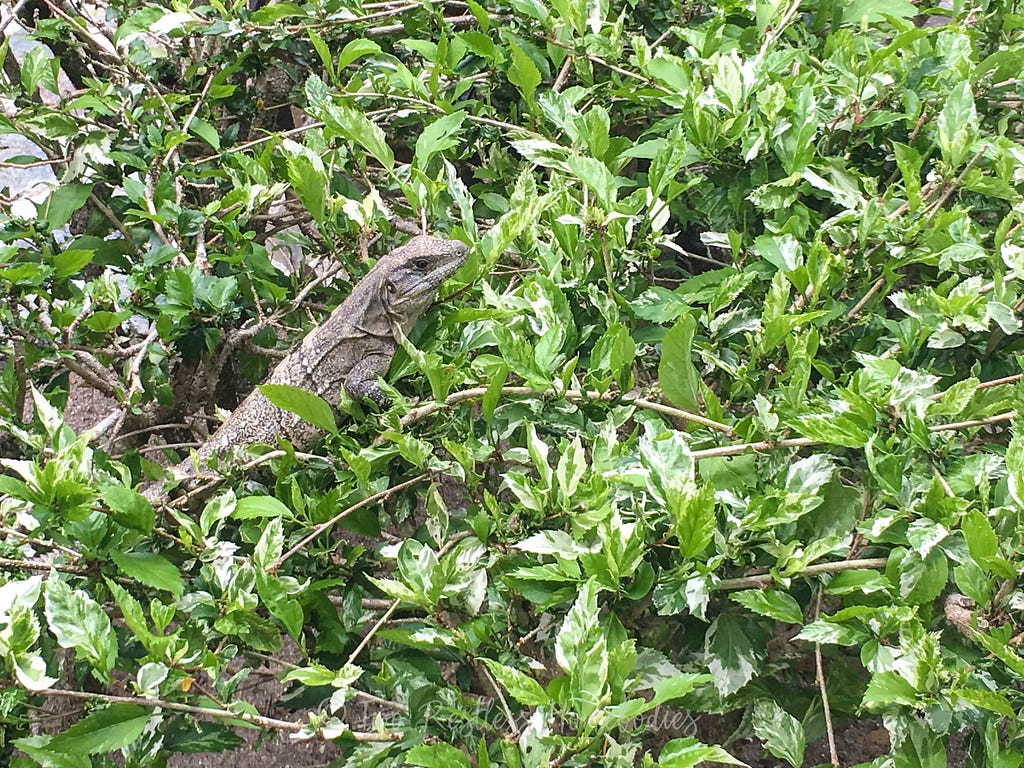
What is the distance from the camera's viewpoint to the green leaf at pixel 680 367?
5.13 ft

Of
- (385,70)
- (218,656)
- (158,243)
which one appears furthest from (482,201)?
(218,656)

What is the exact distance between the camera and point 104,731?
1.33 m

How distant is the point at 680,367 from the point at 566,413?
0.85 ft

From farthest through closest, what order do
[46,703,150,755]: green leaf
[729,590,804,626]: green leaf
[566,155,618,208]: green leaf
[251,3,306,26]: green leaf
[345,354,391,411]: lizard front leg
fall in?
[251,3,306,26]: green leaf → [345,354,391,411]: lizard front leg → [566,155,618,208]: green leaf → [729,590,804,626]: green leaf → [46,703,150,755]: green leaf

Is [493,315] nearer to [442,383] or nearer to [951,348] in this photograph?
[442,383]

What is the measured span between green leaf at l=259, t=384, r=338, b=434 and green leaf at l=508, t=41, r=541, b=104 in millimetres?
1276

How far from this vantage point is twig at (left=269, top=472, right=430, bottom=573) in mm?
1665

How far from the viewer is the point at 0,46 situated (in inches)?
110

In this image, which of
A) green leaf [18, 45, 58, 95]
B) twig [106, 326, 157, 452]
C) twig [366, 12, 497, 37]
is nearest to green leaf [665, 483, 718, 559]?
twig [106, 326, 157, 452]

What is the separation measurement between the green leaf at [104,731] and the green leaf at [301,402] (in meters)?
0.62

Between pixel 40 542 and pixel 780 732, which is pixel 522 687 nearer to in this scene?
pixel 780 732

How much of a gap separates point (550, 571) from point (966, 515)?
69 cm

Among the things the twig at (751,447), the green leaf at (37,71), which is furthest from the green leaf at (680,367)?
the green leaf at (37,71)

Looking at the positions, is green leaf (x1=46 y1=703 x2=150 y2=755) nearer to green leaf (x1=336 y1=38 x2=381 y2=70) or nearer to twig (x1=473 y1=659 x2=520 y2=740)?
twig (x1=473 y1=659 x2=520 y2=740)
